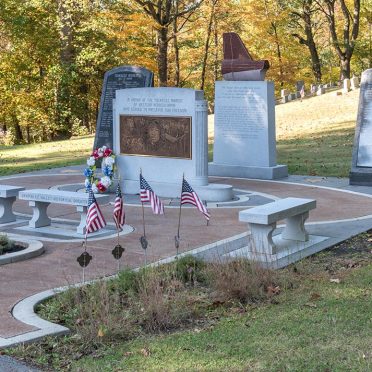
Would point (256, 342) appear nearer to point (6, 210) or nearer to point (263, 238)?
point (263, 238)

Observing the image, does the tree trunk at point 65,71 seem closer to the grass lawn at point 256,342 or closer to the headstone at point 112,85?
the headstone at point 112,85

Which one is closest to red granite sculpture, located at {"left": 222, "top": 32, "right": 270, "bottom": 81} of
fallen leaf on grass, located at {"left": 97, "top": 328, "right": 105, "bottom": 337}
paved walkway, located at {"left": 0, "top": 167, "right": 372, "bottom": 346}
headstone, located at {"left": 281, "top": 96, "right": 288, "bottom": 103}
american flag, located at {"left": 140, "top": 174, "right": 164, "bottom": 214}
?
paved walkway, located at {"left": 0, "top": 167, "right": 372, "bottom": 346}

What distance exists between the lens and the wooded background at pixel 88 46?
120 feet

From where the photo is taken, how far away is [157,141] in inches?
574

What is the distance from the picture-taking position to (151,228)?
1133 centimetres

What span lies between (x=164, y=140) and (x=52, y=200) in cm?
408

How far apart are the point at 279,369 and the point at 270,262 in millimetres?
3599

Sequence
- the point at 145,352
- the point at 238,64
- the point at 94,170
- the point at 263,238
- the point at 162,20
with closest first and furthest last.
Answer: the point at 145,352
the point at 263,238
the point at 94,170
the point at 238,64
the point at 162,20

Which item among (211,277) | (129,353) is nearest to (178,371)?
(129,353)

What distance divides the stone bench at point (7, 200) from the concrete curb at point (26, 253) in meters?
1.72

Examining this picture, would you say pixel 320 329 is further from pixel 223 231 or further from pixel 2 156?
pixel 2 156

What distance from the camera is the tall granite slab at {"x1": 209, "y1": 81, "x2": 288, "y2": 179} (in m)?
16.9

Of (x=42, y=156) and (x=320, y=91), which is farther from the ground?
(x=320, y=91)

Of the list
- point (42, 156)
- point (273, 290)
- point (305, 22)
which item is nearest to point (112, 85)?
point (42, 156)
